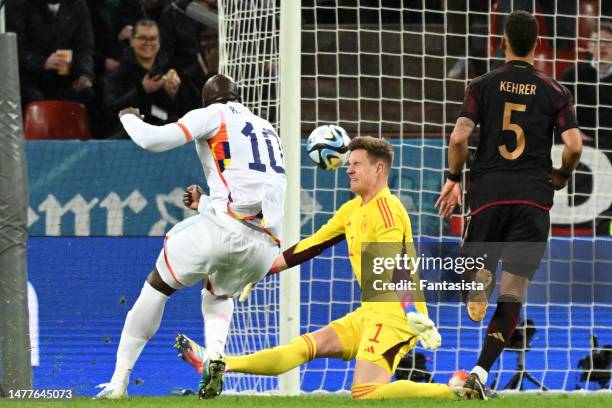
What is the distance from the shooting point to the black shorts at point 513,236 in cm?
666

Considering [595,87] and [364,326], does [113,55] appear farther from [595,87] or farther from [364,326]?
[364,326]

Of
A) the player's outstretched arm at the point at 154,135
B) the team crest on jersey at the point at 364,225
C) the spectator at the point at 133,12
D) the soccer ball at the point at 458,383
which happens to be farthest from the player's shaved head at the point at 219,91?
the spectator at the point at 133,12

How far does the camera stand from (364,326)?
7.12 m

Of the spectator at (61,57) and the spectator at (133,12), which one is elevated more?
the spectator at (133,12)

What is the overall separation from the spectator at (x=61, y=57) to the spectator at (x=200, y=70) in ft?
2.63

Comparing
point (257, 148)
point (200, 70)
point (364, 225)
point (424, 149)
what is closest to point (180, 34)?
point (200, 70)

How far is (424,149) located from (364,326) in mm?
2570

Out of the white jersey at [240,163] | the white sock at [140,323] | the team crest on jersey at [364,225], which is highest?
the white jersey at [240,163]

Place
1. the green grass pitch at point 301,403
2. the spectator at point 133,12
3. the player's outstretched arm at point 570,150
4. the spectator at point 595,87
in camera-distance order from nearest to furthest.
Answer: the green grass pitch at point 301,403 → the player's outstretched arm at point 570,150 → the spectator at point 595,87 → the spectator at point 133,12

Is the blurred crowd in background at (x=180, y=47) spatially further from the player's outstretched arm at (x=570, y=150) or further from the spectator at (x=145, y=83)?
the player's outstretched arm at (x=570, y=150)

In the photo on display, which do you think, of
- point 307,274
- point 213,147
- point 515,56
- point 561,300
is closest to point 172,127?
point 213,147

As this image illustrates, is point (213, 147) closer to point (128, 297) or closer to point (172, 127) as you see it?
point (172, 127)

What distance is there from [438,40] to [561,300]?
7.15 ft

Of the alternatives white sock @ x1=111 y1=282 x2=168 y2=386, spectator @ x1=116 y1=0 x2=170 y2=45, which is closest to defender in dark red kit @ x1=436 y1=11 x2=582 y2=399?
white sock @ x1=111 y1=282 x2=168 y2=386
